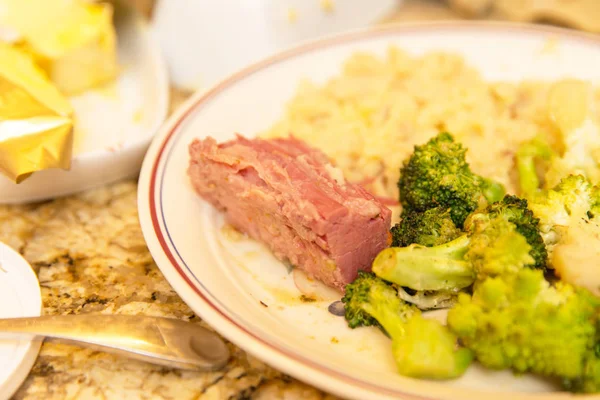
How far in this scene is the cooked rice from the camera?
211 centimetres

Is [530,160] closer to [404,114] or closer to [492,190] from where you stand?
[492,190]

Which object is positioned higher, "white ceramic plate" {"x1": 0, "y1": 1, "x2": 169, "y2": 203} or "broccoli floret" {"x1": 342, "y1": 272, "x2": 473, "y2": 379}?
"broccoli floret" {"x1": 342, "y1": 272, "x2": 473, "y2": 379}

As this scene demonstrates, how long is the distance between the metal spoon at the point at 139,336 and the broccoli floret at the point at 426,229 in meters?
0.61

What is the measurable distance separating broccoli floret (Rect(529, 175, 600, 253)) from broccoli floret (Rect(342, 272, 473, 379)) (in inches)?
18.2

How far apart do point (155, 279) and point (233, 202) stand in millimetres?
368

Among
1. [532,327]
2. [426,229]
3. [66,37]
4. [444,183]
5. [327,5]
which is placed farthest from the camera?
[327,5]

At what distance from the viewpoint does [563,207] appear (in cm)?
164

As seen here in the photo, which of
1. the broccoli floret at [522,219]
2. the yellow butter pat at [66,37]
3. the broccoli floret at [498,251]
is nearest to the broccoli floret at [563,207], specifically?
the broccoli floret at [522,219]

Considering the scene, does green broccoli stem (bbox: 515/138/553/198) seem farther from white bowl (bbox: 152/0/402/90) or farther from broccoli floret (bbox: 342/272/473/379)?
white bowl (bbox: 152/0/402/90)

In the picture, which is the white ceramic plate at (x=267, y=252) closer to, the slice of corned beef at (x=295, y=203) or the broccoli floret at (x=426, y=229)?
the slice of corned beef at (x=295, y=203)

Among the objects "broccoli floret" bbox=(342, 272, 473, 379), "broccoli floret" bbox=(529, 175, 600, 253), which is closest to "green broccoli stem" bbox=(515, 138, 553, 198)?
"broccoli floret" bbox=(529, 175, 600, 253)

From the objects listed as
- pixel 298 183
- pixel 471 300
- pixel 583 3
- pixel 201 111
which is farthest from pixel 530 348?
pixel 583 3

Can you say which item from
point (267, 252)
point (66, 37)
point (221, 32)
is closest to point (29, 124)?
point (66, 37)

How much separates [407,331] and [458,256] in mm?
270
